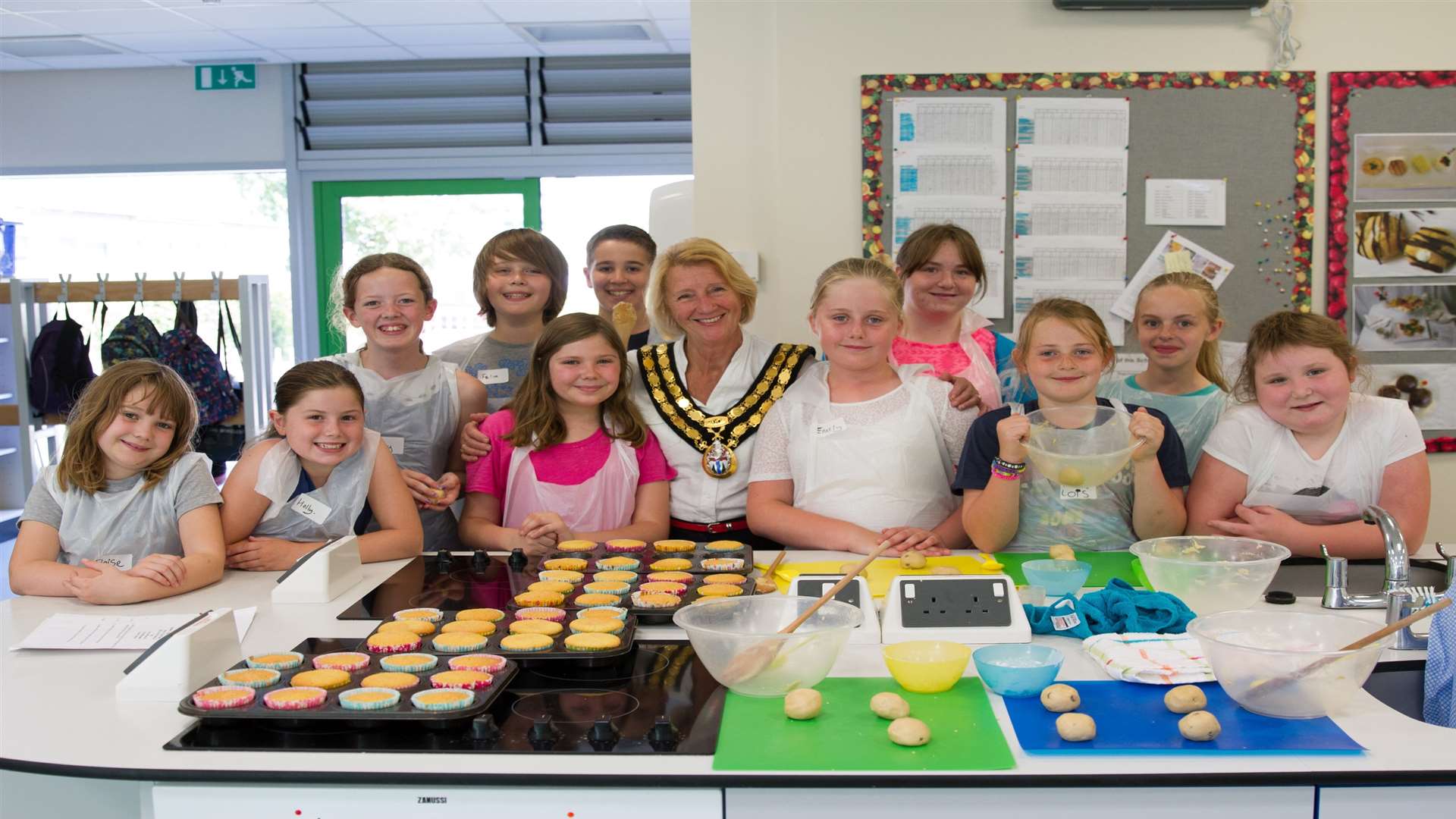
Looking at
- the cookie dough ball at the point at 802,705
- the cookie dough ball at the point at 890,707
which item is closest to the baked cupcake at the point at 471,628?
the cookie dough ball at the point at 802,705

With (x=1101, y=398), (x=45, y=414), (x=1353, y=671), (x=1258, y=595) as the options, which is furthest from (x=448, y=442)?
(x=45, y=414)

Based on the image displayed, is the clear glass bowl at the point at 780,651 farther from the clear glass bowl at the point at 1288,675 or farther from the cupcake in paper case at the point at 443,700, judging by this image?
the clear glass bowl at the point at 1288,675

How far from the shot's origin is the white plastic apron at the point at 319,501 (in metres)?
2.42

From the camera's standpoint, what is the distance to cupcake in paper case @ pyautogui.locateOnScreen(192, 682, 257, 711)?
4.75 feet

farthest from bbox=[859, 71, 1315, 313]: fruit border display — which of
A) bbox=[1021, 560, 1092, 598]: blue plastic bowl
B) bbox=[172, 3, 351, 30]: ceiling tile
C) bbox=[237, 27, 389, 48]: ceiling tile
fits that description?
bbox=[237, 27, 389, 48]: ceiling tile

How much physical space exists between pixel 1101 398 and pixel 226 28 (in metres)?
5.54

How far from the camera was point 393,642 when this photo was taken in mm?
1685

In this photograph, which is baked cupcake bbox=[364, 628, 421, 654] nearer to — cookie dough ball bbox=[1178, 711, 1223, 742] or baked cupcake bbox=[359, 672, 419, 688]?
baked cupcake bbox=[359, 672, 419, 688]

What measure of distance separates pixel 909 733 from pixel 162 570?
1.51m

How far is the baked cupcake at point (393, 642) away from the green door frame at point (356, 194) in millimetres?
5704

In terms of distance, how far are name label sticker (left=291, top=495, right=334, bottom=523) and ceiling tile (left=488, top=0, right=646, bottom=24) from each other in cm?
398

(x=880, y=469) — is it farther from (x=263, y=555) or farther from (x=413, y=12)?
(x=413, y=12)

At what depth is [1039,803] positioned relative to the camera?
134 centimetres

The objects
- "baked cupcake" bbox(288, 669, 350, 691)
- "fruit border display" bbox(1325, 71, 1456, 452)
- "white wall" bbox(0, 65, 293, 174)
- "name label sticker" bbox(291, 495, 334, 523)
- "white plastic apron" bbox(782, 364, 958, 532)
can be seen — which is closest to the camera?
"baked cupcake" bbox(288, 669, 350, 691)
